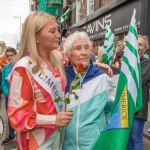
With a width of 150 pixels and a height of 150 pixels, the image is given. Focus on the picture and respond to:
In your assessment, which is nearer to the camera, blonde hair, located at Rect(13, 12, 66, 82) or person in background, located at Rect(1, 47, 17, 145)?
blonde hair, located at Rect(13, 12, 66, 82)

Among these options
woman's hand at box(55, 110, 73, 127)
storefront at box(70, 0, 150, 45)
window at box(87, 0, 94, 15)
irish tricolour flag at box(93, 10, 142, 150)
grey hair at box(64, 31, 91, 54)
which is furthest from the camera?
window at box(87, 0, 94, 15)

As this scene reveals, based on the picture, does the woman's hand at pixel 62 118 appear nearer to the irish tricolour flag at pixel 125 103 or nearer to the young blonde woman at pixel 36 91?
the young blonde woman at pixel 36 91

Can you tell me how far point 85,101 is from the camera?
107 inches

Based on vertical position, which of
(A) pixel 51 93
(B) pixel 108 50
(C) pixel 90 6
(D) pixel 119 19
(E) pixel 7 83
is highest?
(C) pixel 90 6

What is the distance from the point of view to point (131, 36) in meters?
2.54

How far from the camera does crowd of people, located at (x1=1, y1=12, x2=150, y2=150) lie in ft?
7.53

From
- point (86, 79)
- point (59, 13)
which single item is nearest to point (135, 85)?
point (86, 79)

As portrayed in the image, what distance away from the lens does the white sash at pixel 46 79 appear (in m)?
2.33

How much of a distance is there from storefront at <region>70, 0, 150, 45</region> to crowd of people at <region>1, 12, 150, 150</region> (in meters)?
4.99

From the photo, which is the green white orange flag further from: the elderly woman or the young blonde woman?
the young blonde woman

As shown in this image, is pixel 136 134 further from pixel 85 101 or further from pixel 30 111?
pixel 30 111

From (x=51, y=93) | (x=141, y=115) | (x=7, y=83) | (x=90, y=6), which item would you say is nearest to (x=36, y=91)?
(x=51, y=93)

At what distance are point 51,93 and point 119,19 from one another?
40.3 ft

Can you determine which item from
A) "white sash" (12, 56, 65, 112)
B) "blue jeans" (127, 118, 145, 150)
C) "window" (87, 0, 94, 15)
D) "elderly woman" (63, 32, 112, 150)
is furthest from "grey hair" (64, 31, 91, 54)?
"window" (87, 0, 94, 15)
